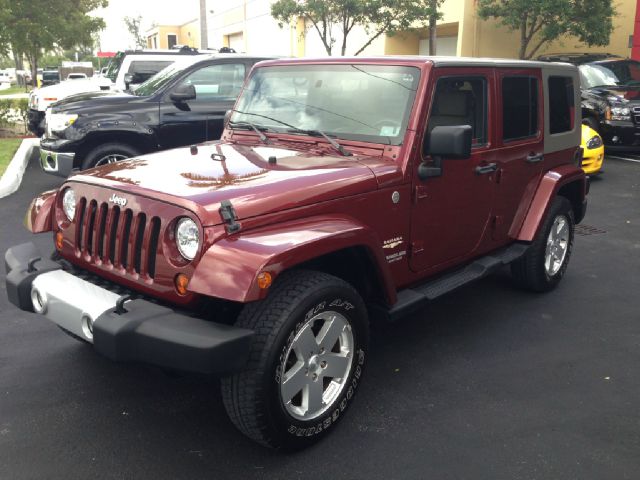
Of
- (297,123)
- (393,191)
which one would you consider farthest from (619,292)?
(297,123)

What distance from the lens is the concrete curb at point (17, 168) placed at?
8.93 meters

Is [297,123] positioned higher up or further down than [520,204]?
higher up

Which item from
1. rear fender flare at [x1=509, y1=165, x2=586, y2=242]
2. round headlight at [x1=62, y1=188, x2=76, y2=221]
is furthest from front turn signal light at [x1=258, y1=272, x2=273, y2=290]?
rear fender flare at [x1=509, y1=165, x2=586, y2=242]

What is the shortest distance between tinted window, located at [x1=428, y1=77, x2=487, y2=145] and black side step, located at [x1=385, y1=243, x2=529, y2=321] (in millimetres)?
843

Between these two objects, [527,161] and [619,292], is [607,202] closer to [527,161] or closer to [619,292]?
[619,292]

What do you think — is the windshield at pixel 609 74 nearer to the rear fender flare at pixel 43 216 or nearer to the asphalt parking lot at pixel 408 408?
the asphalt parking lot at pixel 408 408

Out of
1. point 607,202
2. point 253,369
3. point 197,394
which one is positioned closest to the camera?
point 253,369

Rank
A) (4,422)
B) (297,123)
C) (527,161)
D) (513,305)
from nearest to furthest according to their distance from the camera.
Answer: (4,422) → (297,123) → (527,161) → (513,305)

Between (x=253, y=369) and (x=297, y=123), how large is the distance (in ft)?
5.98

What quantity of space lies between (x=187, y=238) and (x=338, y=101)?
1550 mm

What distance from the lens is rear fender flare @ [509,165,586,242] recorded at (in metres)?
4.62

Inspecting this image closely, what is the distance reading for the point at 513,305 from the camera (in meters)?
4.97

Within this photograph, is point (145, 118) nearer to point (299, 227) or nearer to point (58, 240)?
point (58, 240)

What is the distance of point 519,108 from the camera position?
14.8ft
